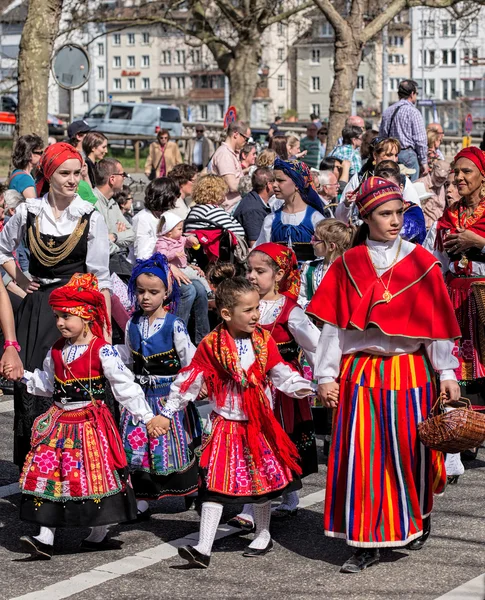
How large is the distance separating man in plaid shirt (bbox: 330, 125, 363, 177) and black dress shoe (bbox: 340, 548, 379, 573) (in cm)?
879

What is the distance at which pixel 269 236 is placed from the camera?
9188mm

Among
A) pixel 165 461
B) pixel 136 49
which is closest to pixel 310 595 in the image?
pixel 165 461

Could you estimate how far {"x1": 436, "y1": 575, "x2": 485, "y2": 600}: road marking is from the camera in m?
5.60

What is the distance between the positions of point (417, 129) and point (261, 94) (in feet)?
337

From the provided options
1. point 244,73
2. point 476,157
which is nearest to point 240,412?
point 476,157

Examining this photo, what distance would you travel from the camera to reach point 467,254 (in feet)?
26.4

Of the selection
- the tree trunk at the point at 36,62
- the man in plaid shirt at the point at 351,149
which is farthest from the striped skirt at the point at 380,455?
the tree trunk at the point at 36,62

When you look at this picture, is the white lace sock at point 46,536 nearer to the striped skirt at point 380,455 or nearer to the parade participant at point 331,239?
the striped skirt at point 380,455

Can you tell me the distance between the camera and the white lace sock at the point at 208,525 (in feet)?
20.0

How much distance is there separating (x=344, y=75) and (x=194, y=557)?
1812 cm

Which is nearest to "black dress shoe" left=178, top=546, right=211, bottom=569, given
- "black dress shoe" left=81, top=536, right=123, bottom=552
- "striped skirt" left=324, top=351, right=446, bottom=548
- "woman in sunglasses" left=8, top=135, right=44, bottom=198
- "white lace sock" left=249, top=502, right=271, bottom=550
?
"white lace sock" left=249, top=502, right=271, bottom=550

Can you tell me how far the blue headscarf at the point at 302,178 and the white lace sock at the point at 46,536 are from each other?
3583mm

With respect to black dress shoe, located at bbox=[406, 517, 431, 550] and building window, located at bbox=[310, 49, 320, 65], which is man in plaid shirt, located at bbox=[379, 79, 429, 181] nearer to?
black dress shoe, located at bbox=[406, 517, 431, 550]

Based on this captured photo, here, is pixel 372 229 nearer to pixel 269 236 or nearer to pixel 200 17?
pixel 269 236
